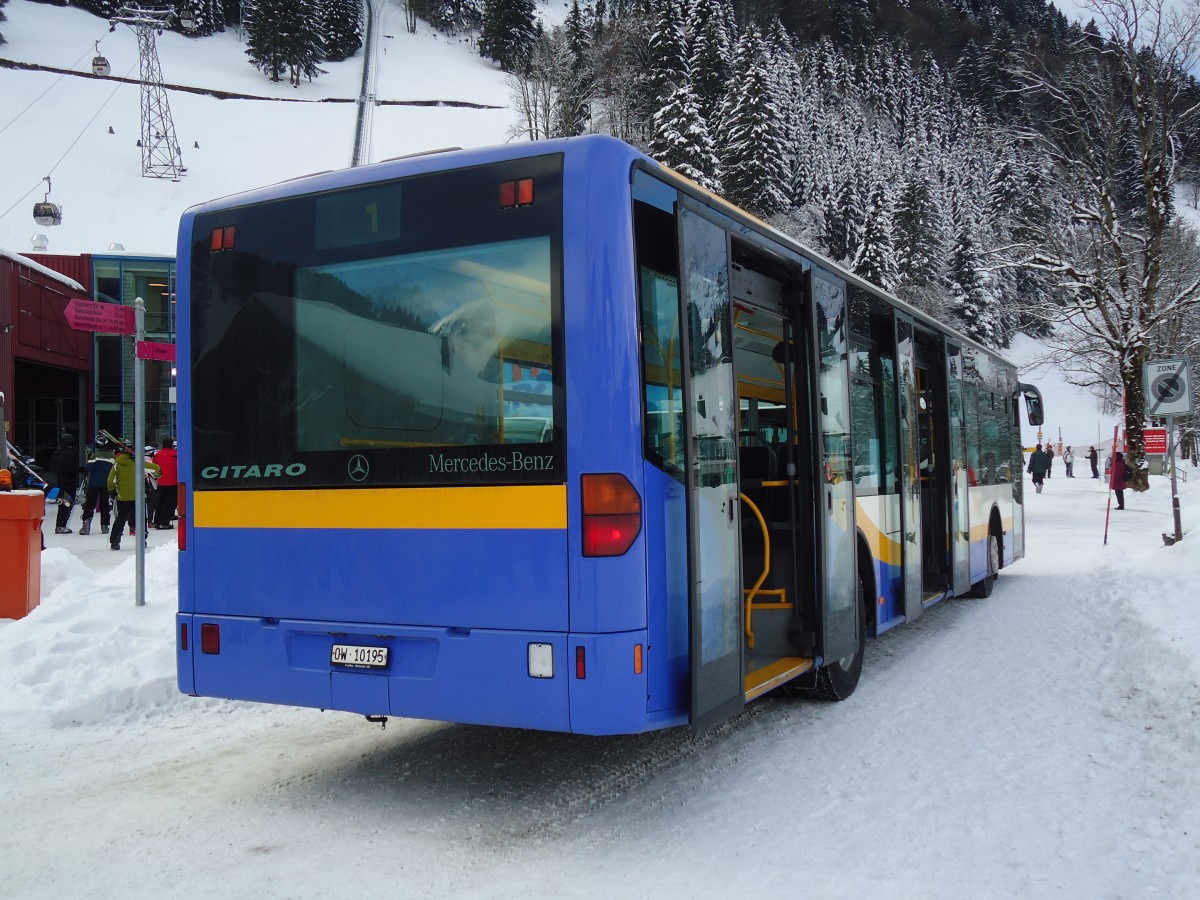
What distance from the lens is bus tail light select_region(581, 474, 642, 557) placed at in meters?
4.34

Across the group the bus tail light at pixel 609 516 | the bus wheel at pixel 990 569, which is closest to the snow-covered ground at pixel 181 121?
the bus wheel at pixel 990 569

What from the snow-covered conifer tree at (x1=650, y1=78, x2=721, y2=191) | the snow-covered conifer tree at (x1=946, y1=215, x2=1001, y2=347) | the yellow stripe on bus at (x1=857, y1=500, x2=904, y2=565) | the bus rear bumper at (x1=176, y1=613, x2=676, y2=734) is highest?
the snow-covered conifer tree at (x1=650, y1=78, x2=721, y2=191)

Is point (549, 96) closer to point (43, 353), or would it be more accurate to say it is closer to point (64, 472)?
point (43, 353)

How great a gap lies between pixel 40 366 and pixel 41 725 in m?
34.6

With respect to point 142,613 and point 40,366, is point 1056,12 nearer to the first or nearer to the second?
point 40,366

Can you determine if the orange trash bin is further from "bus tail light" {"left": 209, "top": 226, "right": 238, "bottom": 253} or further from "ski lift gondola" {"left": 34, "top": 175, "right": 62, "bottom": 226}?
"ski lift gondola" {"left": 34, "top": 175, "right": 62, "bottom": 226}

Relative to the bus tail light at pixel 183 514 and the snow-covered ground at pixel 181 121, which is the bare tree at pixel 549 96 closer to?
the snow-covered ground at pixel 181 121

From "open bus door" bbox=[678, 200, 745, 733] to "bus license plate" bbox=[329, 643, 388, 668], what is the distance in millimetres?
1407

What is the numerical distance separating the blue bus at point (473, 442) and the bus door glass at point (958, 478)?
188 inches

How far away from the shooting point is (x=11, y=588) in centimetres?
945

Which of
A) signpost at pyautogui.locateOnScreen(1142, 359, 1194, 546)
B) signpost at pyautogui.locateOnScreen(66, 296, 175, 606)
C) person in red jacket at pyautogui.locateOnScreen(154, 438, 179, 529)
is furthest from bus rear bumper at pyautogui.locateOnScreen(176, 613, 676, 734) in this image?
signpost at pyautogui.locateOnScreen(1142, 359, 1194, 546)

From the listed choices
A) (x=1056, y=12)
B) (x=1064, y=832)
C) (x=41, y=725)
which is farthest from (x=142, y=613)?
(x=1056, y=12)

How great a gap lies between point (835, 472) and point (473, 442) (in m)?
2.79

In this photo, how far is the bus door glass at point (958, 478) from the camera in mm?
10047
